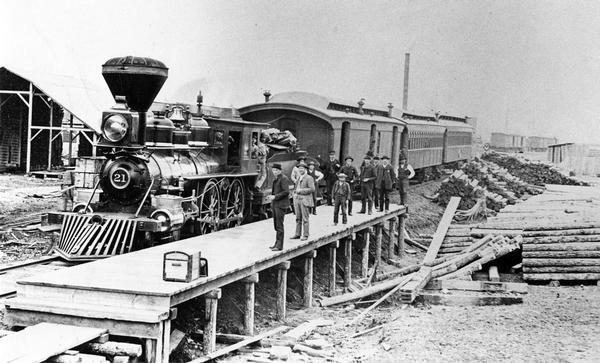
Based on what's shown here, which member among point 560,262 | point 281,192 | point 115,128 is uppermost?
point 115,128

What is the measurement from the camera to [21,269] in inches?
401

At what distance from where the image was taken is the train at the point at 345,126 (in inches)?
750

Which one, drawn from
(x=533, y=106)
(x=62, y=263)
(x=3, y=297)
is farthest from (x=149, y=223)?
(x=533, y=106)

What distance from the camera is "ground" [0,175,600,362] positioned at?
8.38 metres

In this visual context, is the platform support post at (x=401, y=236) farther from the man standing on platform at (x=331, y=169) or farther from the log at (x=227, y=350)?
the log at (x=227, y=350)

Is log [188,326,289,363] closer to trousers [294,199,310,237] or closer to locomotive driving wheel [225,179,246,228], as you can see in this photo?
trousers [294,199,310,237]

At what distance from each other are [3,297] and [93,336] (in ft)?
9.18

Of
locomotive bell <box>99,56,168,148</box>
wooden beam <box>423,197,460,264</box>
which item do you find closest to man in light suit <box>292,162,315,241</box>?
locomotive bell <box>99,56,168,148</box>

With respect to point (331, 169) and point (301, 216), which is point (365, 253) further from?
point (301, 216)

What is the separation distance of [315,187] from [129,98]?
4.92 meters

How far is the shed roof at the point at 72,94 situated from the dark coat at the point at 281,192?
14265 millimetres

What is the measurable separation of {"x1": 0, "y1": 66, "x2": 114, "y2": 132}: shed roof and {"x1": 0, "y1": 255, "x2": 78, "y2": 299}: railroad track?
13.5m

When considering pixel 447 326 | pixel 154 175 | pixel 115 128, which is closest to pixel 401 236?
pixel 447 326

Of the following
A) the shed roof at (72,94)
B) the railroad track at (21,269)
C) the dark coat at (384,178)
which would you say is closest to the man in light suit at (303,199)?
the railroad track at (21,269)
